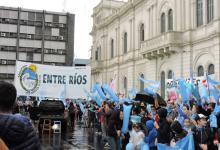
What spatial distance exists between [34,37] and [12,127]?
4704 cm

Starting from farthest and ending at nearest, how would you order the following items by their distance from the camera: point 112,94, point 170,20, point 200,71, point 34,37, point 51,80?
1. point 34,37
2. point 170,20
3. point 200,71
4. point 51,80
5. point 112,94

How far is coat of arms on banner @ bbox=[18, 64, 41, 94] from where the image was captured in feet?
64.7

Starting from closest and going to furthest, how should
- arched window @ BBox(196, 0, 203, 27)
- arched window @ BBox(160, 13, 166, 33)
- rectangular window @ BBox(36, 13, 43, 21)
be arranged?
arched window @ BBox(196, 0, 203, 27)
arched window @ BBox(160, 13, 166, 33)
rectangular window @ BBox(36, 13, 43, 21)

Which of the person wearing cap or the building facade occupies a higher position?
the building facade

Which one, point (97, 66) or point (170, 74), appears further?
point (97, 66)

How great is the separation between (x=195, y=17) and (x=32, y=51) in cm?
2450

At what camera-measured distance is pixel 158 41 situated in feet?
110

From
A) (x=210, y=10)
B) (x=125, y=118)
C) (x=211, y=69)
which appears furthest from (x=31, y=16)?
(x=125, y=118)

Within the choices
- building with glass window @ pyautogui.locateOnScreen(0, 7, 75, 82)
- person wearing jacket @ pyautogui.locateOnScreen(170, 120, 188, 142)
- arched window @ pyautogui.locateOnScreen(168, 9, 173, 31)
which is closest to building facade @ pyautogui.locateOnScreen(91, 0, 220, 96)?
arched window @ pyautogui.locateOnScreen(168, 9, 173, 31)

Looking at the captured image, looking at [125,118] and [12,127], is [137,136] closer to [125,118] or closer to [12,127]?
[125,118]

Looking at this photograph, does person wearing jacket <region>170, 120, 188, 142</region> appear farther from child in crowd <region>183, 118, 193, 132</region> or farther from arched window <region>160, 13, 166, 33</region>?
arched window <region>160, 13, 166, 33</region>

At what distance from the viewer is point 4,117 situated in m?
3.09

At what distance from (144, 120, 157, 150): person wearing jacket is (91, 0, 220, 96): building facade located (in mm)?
17982

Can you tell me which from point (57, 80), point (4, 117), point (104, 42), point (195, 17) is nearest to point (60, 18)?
point (104, 42)
